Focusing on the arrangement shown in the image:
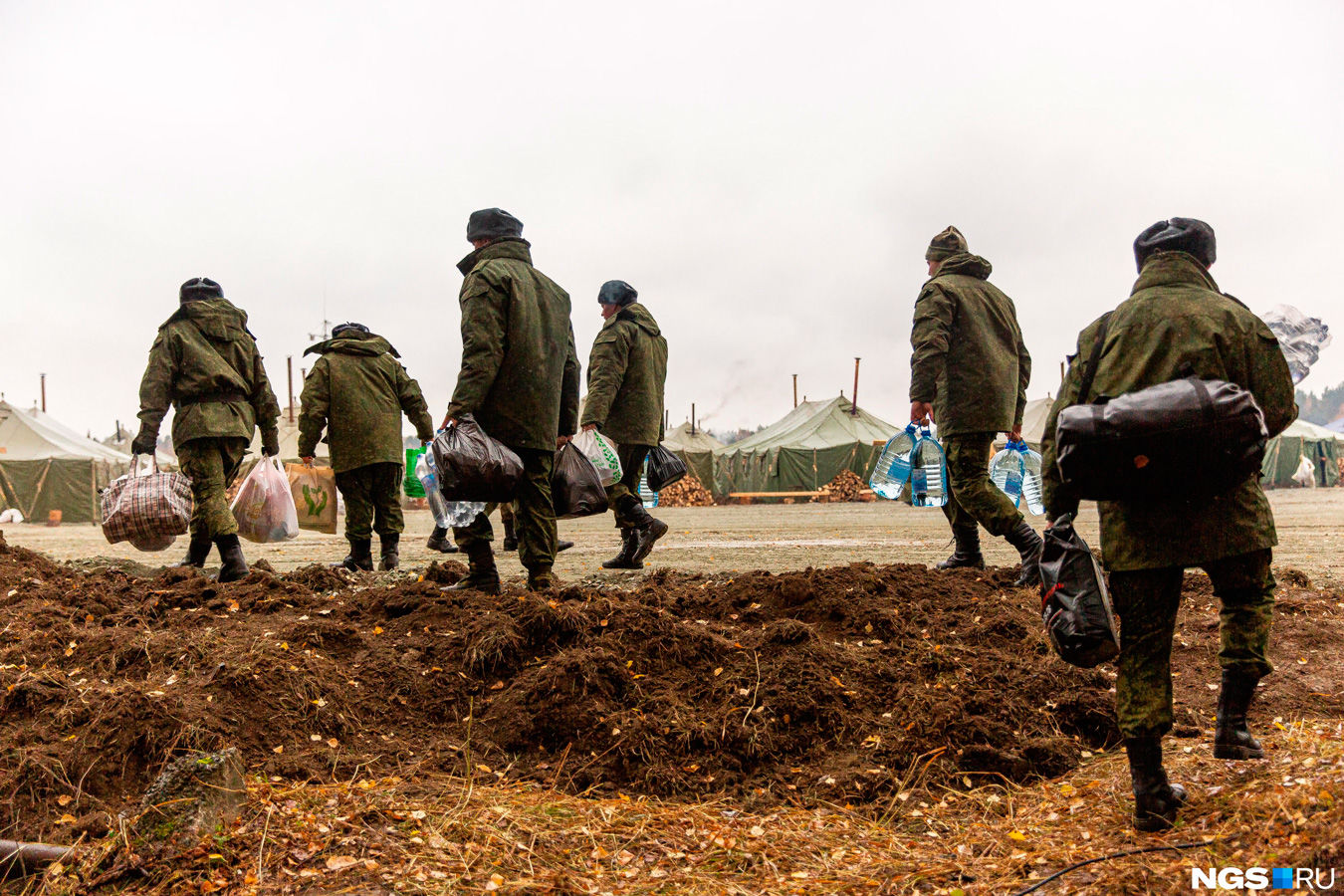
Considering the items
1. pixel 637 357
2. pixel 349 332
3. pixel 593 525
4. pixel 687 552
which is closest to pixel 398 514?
pixel 349 332

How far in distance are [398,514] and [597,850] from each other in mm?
5200

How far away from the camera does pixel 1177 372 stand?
8.94ft

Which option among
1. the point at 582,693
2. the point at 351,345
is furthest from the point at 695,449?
the point at 582,693

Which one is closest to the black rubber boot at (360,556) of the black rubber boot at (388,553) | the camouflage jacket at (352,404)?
the black rubber boot at (388,553)

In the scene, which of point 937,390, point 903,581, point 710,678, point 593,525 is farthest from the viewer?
point 593,525

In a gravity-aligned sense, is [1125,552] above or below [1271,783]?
above

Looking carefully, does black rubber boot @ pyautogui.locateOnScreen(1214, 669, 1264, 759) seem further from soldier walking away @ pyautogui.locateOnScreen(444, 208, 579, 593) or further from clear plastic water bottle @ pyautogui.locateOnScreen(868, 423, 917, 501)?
clear plastic water bottle @ pyautogui.locateOnScreen(868, 423, 917, 501)

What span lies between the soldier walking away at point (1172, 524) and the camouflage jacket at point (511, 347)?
9.88 feet

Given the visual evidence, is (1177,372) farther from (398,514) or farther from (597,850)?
(398,514)

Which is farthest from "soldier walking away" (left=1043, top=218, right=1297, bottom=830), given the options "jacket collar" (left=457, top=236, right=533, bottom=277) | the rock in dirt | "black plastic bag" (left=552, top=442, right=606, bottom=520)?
"jacket collar" (left=457, top=236, right=533, bottom=277)

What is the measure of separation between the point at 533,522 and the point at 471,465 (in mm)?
580

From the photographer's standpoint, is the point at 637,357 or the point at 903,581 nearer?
the point at 903,581

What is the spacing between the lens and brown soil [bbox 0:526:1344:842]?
327cm

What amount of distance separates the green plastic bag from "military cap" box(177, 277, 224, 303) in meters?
2.36
